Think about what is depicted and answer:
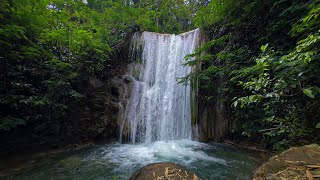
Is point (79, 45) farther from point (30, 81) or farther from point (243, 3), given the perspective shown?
point (243, 3)

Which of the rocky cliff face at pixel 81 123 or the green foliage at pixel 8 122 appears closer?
the green foliage at pixel 8 122

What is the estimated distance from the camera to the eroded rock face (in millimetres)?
1586

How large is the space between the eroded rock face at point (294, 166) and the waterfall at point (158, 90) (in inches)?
259

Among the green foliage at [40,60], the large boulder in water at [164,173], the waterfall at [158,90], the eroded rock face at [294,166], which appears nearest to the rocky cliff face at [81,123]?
the green foliage at [40,60]

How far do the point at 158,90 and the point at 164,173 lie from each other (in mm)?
7399

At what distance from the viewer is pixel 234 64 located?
4.35m

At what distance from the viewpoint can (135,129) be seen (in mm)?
8664

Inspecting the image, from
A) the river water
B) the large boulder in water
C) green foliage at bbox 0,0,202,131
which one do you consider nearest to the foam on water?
the river water

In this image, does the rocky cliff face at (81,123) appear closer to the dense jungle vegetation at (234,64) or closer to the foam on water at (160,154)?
the dense jungle vegetation at (234,64)

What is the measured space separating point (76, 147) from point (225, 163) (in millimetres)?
5724

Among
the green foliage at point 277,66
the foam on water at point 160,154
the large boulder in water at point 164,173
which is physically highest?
the green foliage at point 277,66

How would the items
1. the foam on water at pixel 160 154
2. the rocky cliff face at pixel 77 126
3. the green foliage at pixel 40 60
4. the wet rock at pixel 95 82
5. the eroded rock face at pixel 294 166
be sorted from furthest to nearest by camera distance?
the wet rock at pixel 95 82, the rocky cliff face at pixel 77 126, the foam on water at pixel 160 154, the green foliage at pixel 40 60, the eroded rock face at pixel 294 166

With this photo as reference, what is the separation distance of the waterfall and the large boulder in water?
5741 millimetres

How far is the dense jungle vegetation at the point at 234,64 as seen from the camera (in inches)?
97.0
